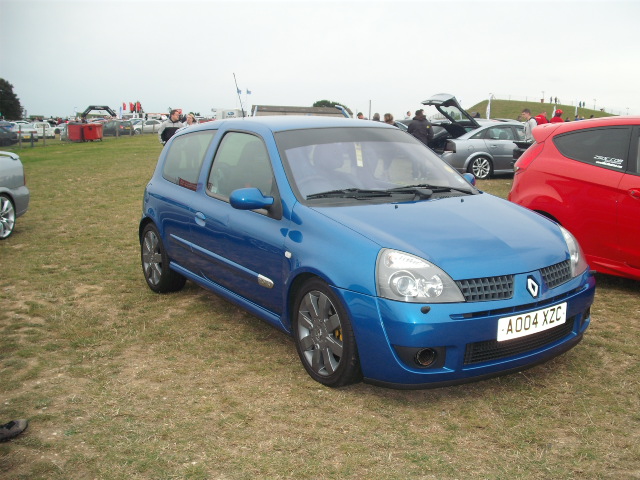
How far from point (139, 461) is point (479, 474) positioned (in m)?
1.64

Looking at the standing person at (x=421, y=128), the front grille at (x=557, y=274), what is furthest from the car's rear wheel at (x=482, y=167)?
the front grille at (x=557, y=274)

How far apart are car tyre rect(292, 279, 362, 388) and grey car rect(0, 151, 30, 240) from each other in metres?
6.75

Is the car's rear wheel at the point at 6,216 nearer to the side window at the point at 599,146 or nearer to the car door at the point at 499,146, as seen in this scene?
the side window at the point at 599,146

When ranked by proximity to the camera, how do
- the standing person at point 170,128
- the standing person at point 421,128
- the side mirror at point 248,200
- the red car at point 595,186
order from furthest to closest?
1. the standing person at point 421,128
2. the standing person at point 170,128
3. the red car at point 595,186
4. the side mirror at point 248,200

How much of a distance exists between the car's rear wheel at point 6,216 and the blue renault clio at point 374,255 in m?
4.93

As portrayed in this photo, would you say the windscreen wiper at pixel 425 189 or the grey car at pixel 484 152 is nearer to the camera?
the windscreen wiper at pixel 425 189

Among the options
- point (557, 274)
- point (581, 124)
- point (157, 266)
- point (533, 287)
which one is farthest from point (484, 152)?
point (533, 287)

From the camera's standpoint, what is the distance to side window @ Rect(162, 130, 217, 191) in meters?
5.71

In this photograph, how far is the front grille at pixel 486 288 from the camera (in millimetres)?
3668

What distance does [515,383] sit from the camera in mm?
4223

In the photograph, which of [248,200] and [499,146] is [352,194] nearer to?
[248,200]

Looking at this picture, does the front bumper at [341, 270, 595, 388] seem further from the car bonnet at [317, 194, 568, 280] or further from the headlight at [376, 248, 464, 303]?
the car bonnet at [317, 194, 568, 280]

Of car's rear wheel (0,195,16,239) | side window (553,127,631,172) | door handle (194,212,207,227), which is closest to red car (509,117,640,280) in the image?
side window (553,127,631,172)

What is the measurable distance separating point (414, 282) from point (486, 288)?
40 centimetres
